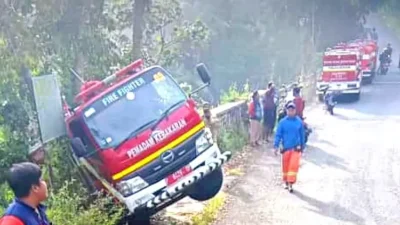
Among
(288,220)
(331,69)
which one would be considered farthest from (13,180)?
(331,69)

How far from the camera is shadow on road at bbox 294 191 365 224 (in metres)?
11.5

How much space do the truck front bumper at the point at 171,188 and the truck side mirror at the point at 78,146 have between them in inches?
35.9

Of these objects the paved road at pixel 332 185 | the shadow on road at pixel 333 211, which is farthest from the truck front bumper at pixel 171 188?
the shadow on road at pixel 333 211

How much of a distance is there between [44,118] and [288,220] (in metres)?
3.99

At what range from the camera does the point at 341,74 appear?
33062 millimetres

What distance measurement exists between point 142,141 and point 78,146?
3.09ft

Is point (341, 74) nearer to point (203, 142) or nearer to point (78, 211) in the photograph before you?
point (203, 142)

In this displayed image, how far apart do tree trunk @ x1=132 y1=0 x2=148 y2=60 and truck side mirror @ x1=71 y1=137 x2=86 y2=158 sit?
306 inches

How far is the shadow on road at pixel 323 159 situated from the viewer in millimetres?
16655

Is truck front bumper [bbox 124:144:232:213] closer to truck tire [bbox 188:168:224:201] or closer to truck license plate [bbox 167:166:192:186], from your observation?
truck license plate [bbox 167:166:192:186]

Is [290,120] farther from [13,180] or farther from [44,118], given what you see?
[13,180]

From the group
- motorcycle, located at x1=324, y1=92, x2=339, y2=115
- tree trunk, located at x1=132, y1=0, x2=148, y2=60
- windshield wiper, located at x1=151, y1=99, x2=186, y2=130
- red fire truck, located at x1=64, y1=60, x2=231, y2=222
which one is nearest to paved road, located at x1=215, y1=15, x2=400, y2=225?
red fire truck, located at x1=64, y1=60, x2=231, y2=222

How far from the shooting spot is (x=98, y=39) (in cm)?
1418

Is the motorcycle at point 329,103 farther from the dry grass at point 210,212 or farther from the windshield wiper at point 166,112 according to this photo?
the windshield wiper at point 166,112
